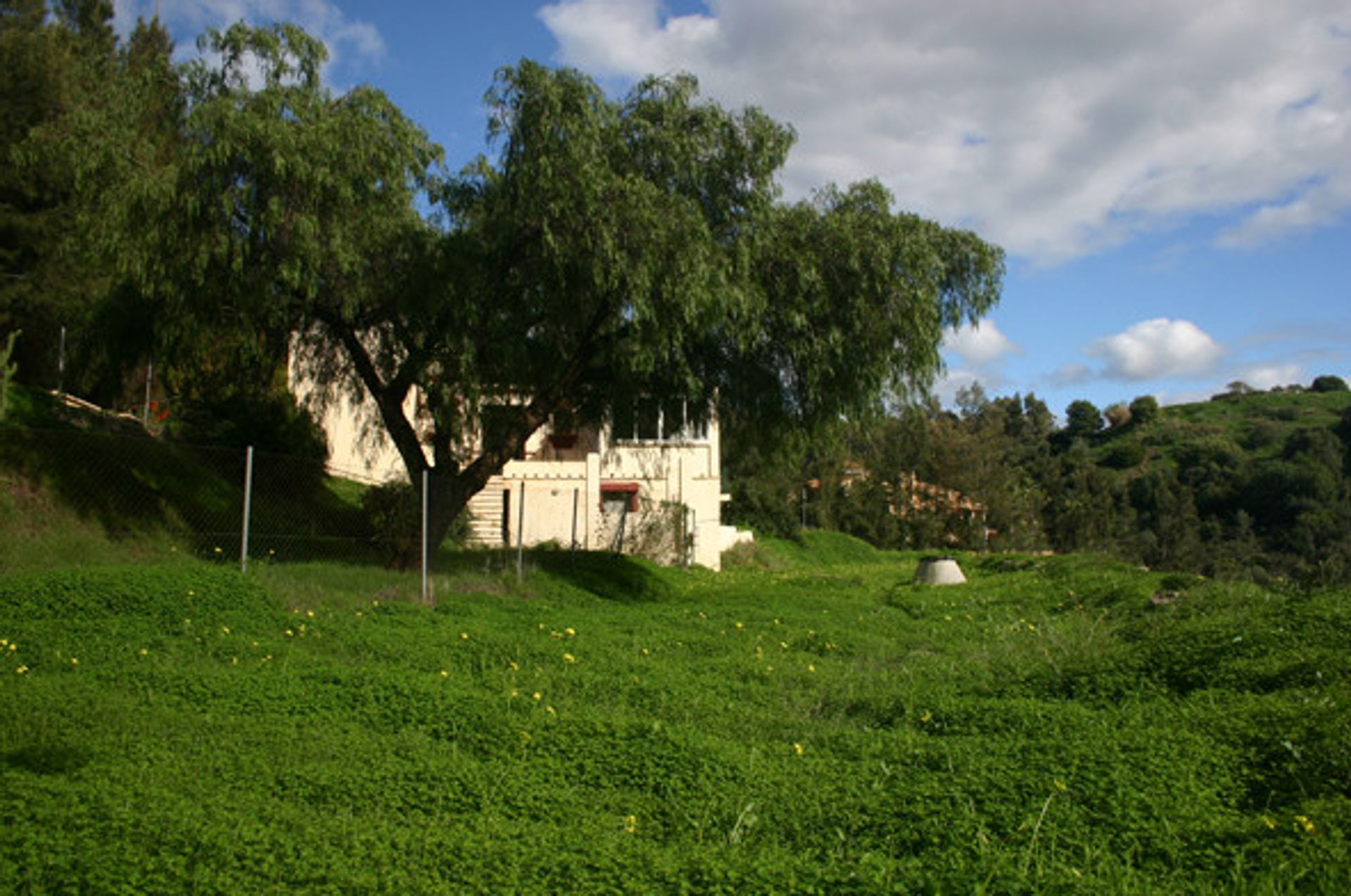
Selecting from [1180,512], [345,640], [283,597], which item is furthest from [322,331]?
[1180,512]

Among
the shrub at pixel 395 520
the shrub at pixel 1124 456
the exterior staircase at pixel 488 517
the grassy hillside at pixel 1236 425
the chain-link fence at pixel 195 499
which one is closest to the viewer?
the chain-link fence at pixel 195 499

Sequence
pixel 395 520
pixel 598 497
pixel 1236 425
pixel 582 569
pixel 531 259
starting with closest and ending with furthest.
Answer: pixel 531 259
pixel 582 569
pixel 395 520
pixel 598 497
pixel 1236 425

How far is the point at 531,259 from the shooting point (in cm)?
1377

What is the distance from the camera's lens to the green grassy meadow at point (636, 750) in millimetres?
4098

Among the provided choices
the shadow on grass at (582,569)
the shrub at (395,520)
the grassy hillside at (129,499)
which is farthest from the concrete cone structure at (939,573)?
the grassy hillside at (129,499)

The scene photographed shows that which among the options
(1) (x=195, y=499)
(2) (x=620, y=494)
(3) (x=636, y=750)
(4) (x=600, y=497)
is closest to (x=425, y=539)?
(1) (x=195, y=499)

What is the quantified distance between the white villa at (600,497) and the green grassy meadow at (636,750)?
12.9m

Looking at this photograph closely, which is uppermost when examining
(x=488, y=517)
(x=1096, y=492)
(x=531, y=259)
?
(x=531, y=259)

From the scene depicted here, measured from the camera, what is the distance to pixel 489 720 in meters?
6.45

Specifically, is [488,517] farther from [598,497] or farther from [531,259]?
[531,259]

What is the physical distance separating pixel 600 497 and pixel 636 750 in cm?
2127

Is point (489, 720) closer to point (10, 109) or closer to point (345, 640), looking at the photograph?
point (345, 640)

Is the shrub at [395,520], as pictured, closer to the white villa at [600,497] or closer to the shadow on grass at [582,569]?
the shadow on grass at [582,569]

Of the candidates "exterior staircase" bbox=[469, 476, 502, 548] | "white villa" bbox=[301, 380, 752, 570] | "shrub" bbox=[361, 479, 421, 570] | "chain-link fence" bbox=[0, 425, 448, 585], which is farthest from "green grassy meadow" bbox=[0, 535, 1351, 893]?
"white villa" bbox=[301, 380, 752, 570]
